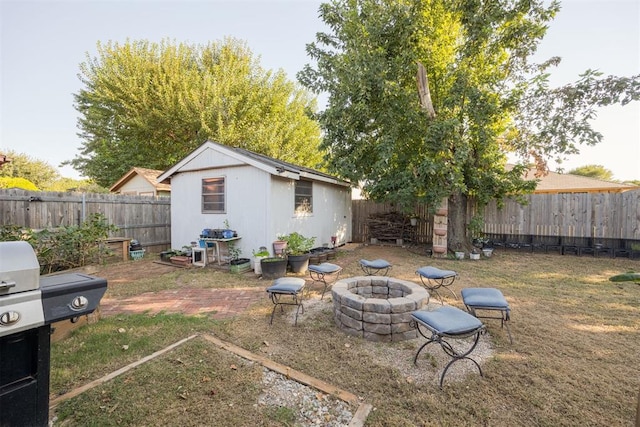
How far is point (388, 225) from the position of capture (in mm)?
11469

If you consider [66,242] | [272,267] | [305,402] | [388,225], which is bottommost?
[305,402]

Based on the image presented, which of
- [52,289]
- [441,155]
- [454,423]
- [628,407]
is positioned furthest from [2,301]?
[441,155]

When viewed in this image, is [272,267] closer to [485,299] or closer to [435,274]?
[435,274]

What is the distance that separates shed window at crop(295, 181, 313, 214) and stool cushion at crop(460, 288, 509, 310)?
5.52m

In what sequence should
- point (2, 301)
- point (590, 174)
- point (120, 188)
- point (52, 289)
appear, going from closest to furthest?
1. point (2, 301)
2. point (52, 289)
3. point (120, 188)
4. point (590, 174)

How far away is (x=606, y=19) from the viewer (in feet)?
14.3

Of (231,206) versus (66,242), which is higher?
(231,206)

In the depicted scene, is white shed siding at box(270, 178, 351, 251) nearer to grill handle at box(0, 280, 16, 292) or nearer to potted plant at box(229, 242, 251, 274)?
potted plant at box(229, 242, 251, 274)

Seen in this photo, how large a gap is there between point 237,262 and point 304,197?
9.58 feet

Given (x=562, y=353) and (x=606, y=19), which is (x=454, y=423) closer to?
(x=562, y=353)

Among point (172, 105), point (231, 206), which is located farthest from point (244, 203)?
point (172, 105)

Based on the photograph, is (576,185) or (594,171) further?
(594,171)

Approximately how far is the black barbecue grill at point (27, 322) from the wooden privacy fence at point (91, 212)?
8.24 meters

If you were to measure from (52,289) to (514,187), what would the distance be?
10295 millimetres
